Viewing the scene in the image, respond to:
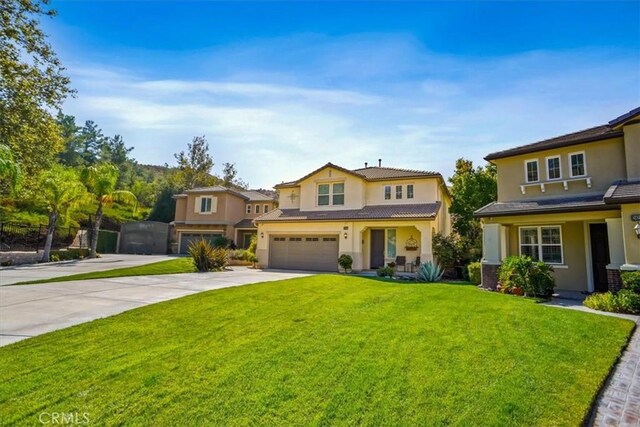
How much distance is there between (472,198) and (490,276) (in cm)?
869

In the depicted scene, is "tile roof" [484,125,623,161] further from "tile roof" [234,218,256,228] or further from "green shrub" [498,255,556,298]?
"tile roof" [234,218,256,228]

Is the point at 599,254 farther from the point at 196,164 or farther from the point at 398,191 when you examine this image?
the point at 196,164

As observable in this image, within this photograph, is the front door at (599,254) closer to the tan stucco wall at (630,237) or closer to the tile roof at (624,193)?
the tile roof at (624,193)

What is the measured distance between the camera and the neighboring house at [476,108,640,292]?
11.5 metres

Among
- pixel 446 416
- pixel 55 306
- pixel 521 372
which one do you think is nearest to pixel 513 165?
pixel 521 372

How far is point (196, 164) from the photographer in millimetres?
47562

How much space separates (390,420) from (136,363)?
365cm

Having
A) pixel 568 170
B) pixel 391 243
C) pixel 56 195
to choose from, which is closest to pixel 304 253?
pixel 391 243

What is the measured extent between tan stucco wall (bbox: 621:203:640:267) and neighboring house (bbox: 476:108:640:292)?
181 mm

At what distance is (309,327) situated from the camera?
Result: 672 cm

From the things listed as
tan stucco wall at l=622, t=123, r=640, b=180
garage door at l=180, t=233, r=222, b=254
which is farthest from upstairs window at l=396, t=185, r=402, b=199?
garage door at l=180, t=233, r=222, b=254

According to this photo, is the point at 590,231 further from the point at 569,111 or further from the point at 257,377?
the point at 257,377

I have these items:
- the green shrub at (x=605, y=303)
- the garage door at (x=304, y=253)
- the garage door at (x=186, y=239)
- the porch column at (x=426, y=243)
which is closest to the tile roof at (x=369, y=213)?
the porch column at (x=426, y=243)

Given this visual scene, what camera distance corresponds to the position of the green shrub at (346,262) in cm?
1962
